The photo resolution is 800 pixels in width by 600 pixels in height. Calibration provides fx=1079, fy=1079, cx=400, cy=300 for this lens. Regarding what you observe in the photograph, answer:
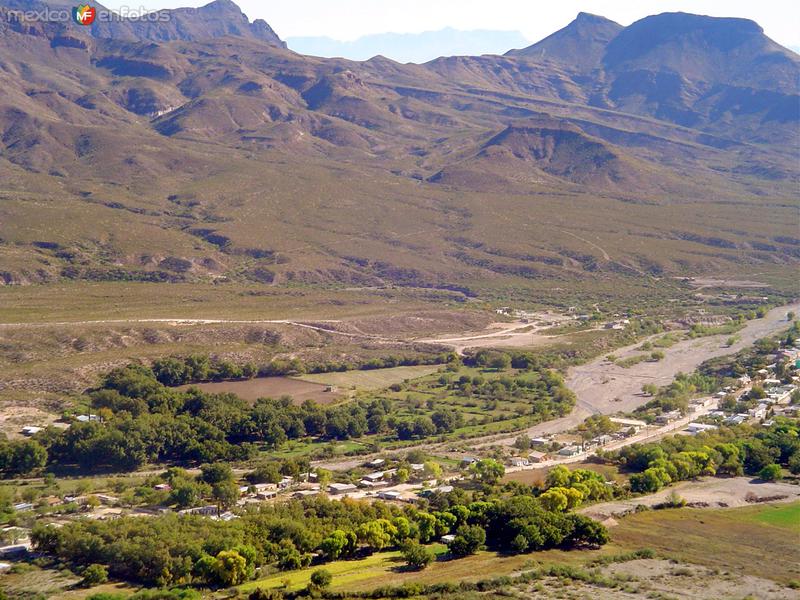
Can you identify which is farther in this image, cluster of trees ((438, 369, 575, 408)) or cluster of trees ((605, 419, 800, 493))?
cluster of trees ((438, 369, 575, 408))

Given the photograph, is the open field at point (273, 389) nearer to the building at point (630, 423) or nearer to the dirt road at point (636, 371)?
the dirt road at point (636, 371)

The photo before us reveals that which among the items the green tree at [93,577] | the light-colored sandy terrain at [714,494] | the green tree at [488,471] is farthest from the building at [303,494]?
the light-colored sandy terrain at [714,494]

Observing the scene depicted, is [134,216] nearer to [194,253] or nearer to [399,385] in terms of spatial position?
[194,253]

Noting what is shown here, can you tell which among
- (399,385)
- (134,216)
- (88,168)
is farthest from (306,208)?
(399,385)

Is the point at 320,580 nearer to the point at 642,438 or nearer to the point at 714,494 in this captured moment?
the point at 714,494

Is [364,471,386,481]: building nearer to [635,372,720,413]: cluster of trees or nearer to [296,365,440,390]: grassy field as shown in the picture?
[296,365,440,390]: grassy field

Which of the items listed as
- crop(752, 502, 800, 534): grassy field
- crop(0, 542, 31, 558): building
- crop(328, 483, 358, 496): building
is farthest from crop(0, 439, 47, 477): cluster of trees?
crop(752, 502, 800, 534): grassy field
